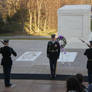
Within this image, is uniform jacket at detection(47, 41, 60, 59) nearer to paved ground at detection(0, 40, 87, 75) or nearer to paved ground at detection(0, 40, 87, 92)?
paved ground at detection(0, 40, 87, 92)

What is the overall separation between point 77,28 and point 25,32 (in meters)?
4.62

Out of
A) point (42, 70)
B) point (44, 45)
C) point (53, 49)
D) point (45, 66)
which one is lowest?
point (44, 45)

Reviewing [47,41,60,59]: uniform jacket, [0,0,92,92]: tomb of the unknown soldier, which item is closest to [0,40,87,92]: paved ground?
[0,0,92,92]: tomb of the unknown soldier

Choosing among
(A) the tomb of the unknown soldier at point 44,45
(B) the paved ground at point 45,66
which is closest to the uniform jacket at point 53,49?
(A) the tomb of the unknown soldier at point 44,45

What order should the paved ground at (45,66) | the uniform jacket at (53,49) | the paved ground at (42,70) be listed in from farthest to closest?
the paved ground at (45,66)
the uniform jacket at (53,49)
the paved ground at (42,70)

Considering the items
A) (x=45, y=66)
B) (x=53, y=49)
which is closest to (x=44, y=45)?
(x=45, y=66)

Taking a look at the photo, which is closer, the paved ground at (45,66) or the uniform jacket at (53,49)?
the uniform jacket at (53,49)

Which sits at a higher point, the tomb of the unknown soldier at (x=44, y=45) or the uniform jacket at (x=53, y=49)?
the uniform jacket at (x=53, y=49)

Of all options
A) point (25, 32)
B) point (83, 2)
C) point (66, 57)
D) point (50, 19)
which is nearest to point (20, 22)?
point (25, 32)

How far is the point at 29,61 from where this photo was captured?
39.3 ft

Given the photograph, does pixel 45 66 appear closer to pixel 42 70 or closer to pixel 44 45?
pixel 42 70

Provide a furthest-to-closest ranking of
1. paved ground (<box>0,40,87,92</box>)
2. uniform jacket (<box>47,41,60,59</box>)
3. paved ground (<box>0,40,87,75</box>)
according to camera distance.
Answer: paved ground (<box>0,40,87,75</box>) < uniform jacket (<box>47,41,60,59</box>) < paved ground (<box>0,40,87,92</box>)

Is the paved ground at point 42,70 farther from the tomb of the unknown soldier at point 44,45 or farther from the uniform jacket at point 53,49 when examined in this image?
the uniform jacket at point 53,49

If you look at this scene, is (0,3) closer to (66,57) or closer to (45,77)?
(66,57)
